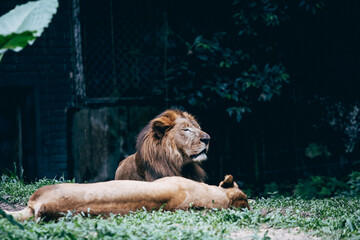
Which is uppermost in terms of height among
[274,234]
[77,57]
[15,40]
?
[77,57]

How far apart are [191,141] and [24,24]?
192 cm

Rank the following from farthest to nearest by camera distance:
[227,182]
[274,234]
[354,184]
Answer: [354,184]
[227,182]
[274,234]

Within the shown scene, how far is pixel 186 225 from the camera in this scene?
11.7 ft

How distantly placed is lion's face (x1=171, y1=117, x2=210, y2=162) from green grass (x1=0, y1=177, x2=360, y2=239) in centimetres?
75

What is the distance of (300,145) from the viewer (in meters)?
8.60

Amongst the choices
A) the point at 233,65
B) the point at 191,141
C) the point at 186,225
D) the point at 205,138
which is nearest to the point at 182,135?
the point at 191,141

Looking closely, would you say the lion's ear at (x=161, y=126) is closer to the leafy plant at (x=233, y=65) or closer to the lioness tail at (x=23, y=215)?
the lioness tail at (x=23, y=215)

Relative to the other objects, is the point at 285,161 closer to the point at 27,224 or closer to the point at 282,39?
the point at 282,39

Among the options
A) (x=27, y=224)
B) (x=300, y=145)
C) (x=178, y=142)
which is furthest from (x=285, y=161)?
(x=27, y=224)

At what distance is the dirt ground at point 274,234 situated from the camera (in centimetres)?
336

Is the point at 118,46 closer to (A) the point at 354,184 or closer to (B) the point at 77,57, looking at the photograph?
(B) the point at 77,57

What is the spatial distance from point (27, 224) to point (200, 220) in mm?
1237

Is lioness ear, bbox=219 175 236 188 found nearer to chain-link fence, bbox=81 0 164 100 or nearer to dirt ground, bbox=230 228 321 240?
dirt ground, bbox=230 228 321 240

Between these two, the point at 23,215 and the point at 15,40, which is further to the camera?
the point at 23,215
